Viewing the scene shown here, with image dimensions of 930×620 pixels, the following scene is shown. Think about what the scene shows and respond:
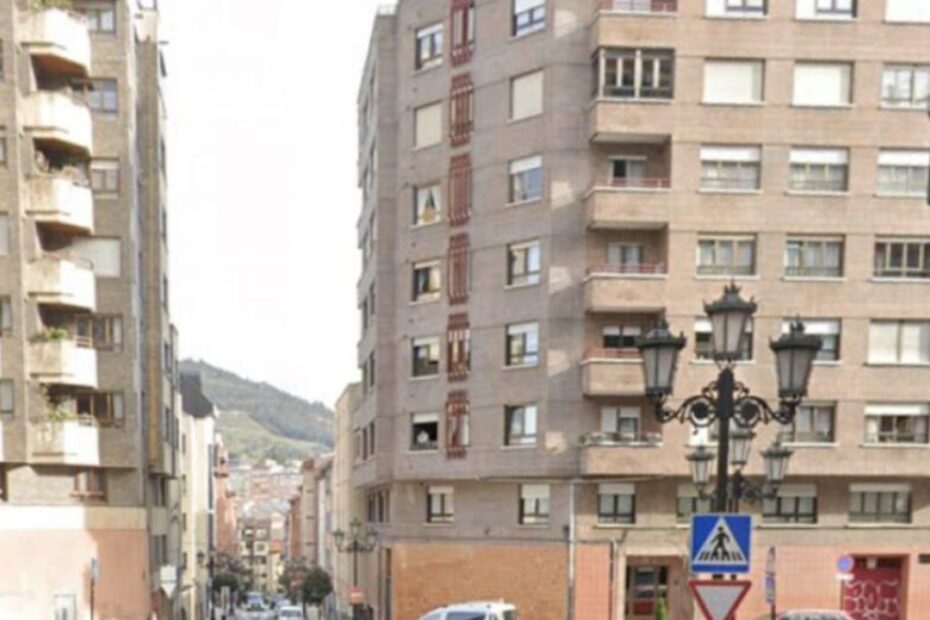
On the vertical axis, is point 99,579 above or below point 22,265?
below

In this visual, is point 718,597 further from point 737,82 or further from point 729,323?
point 737,82

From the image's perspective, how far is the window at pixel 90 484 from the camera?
31.5 m

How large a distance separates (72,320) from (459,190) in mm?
12092

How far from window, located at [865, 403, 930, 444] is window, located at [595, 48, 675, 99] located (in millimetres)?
10927

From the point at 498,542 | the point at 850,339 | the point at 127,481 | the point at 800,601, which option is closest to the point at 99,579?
the point at 127,481

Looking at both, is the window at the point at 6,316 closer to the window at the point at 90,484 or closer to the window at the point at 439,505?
the window at the point at 90,484

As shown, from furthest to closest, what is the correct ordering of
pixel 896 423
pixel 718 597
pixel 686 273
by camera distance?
pixel 896 423 < pixel 686 273 < pixel 718 597

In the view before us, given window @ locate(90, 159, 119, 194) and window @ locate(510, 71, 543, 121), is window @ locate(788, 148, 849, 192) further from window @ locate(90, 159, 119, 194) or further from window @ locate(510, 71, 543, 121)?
window @ locate(90, 159, 119, 194)

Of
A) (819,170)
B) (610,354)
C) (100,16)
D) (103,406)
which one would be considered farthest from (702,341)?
(100,16)

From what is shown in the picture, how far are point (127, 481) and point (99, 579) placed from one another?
2872 millimetres

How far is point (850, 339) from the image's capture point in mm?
31344

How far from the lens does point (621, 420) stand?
103ft

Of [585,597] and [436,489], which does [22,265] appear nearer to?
[436,489]

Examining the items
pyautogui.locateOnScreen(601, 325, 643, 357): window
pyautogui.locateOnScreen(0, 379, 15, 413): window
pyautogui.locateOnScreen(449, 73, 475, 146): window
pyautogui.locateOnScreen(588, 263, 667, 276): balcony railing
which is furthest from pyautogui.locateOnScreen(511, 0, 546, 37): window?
pyautogui.locateOnScreen(0, 379, 15, 413): window
